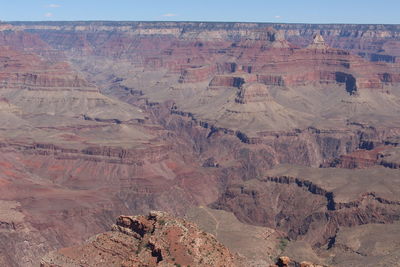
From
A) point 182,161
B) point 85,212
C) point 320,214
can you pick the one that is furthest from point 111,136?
point 320,214

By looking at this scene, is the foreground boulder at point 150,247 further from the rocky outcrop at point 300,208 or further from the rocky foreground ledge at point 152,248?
the rocky outcrop at point 300,208

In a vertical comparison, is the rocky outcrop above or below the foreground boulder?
below

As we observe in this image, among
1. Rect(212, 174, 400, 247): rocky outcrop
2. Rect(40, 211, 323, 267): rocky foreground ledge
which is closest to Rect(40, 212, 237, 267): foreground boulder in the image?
Rect(40, 211, 323, 267): rocky foreground ledge

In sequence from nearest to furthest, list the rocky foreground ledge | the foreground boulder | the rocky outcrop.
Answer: the rocky foreground ledge, the foreground boulder, the rocky outcrop

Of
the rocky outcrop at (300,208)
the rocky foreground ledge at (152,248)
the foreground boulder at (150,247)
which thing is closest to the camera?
the rocky foreground ledge at (152,248)

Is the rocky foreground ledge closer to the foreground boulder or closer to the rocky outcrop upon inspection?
the foreground boulder

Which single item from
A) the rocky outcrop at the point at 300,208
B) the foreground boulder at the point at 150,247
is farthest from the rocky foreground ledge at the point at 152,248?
the rocky outcrop at the point at 300,208

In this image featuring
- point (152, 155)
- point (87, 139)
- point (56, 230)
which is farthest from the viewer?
point (87, 139)

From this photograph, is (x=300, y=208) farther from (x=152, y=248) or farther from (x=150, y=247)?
(x=152, y=248)

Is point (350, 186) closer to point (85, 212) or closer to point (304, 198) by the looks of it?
point (304, 198)
